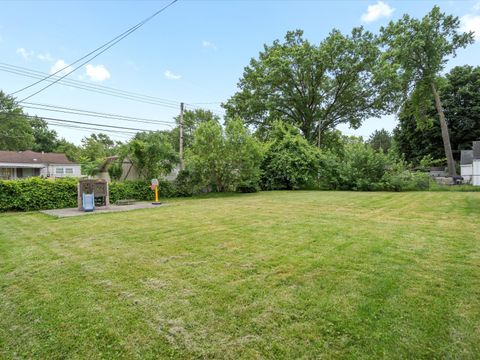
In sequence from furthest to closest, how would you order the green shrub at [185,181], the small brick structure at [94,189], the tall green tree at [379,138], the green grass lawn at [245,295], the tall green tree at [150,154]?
1. the tall green tree at [379,138]
2. the green shrub at [185,181]
3. the tall green tree at [150,154]
4. the small brick structure at [94,189]
5. the green grass lawn at [245,295]

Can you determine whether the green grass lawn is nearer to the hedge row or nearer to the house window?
the hedge row

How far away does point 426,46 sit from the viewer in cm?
1917

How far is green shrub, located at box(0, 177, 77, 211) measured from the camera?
8570 millimetres

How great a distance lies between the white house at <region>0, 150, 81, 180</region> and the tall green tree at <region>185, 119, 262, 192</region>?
60.8ft

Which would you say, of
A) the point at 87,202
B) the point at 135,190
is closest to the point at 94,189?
the point at 87,202

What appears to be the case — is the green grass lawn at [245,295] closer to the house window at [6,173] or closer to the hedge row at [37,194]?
the hedge row at [37,194]

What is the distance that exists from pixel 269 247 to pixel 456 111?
111 feet

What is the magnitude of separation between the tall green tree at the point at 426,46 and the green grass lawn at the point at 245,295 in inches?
774

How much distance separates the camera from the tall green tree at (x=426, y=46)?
18.8m

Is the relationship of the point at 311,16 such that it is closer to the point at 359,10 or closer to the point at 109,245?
the point at 359,10

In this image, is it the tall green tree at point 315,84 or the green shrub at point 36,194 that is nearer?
the green shrub at point 36,194

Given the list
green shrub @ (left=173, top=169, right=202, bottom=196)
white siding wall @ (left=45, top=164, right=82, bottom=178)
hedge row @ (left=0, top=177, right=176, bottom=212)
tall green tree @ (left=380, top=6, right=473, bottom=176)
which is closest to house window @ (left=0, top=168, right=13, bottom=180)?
white siding wall @ (left=45, top=164, right=82, bottom=178)

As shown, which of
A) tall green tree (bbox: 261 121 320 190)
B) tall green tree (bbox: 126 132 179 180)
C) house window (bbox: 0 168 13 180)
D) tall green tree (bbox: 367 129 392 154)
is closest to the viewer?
tall green tree (bbox: 126 132 179 180)

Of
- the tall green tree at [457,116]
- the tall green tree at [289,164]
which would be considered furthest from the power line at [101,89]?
the tall green tree at [457,116]
